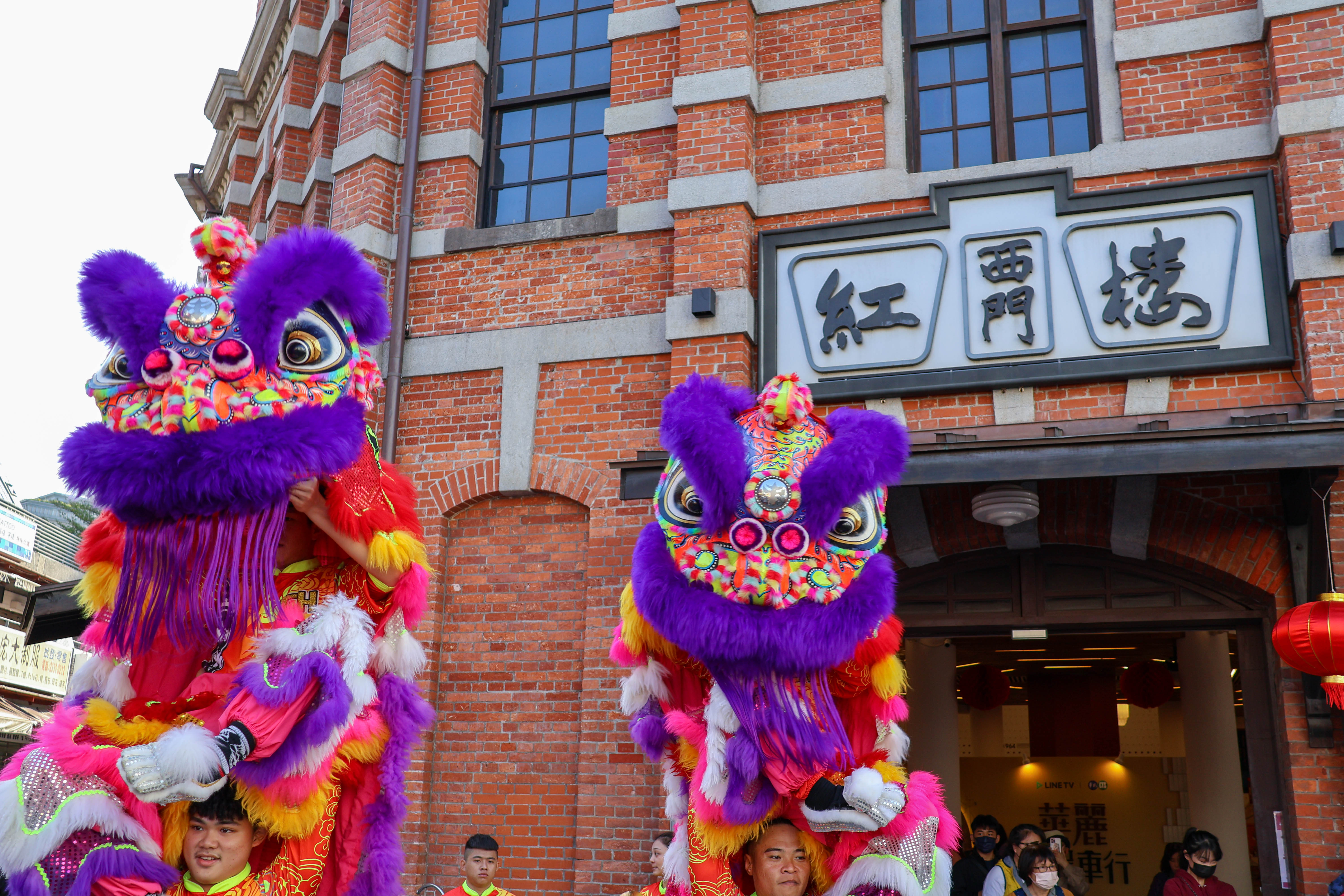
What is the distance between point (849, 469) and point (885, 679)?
2.58 ft

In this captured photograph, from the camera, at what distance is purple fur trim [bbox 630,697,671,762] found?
4.18 meters

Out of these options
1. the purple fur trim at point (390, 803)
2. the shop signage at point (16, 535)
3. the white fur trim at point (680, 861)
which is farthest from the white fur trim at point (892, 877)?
the shop signage at point (16, 535)

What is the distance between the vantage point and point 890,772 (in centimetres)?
379

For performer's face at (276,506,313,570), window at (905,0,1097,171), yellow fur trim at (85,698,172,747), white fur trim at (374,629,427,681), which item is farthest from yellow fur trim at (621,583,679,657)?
window at (905,0,1097,171)

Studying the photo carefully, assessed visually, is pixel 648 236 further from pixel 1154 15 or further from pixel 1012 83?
pixel 1154 15

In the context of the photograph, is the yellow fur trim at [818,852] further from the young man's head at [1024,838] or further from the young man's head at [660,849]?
the young man's head at [1024,838]

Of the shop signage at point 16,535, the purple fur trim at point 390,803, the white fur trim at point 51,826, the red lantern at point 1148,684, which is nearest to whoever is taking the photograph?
the white fur trim at point 51,826

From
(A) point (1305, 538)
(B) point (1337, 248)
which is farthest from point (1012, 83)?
(A) point (1305, 538)

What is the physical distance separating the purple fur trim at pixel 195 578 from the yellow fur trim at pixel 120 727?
7.1 inches

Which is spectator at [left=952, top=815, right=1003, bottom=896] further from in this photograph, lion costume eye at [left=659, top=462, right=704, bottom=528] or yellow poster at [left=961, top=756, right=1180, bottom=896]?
yellow poster at [left=961, top=756, right=1180, bottom=896]

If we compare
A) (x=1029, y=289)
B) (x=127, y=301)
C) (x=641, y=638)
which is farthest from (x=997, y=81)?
(x=127, y=301)

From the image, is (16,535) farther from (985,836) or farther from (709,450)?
(709,450)

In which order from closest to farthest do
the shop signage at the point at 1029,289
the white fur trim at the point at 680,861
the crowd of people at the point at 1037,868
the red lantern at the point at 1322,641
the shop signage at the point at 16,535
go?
the white fur trim at the point at 680,861 < the red lantern at the point at 1322,641 < the crowd of people at the point at 1037,868 < the shop signage at the point at 1029,289 < the shop signage at the point at 16,535

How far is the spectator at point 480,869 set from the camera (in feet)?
19.7
